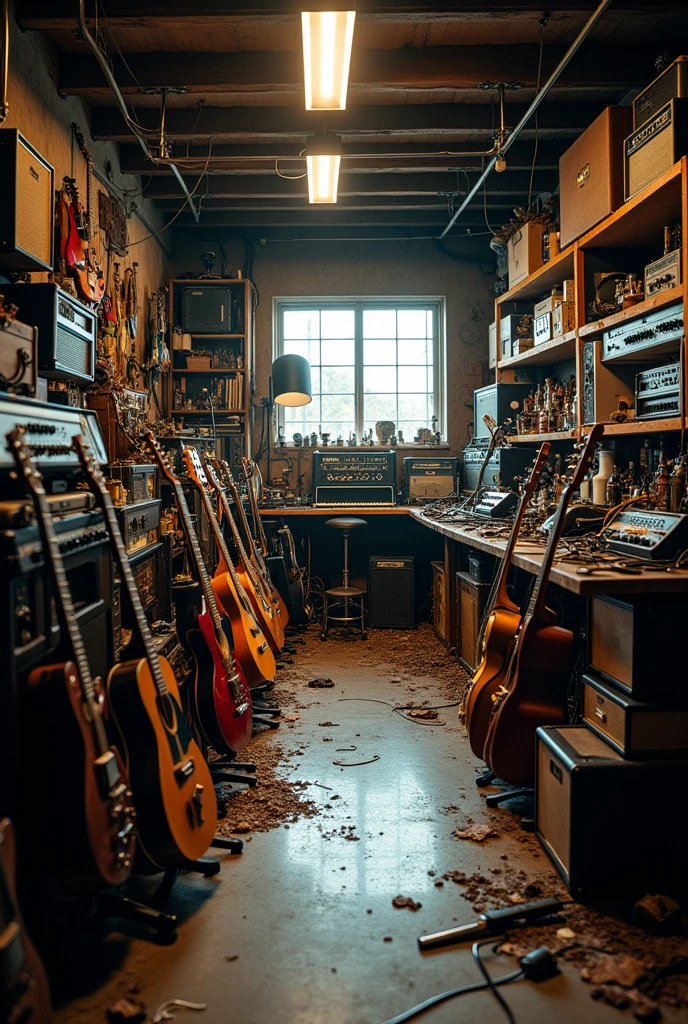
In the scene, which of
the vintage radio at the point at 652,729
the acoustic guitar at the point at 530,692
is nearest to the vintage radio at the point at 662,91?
the acoustic guitar at the point at 530,692

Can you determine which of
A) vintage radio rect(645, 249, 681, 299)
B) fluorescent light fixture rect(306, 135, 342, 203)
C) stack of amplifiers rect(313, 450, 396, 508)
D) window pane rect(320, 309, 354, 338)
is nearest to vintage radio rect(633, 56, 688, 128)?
vintage radio rect(645, 249, 681, 299)

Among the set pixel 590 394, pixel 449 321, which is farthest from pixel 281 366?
pixel 590 394

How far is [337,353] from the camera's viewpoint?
729 centimetres

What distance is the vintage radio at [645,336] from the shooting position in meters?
3.03

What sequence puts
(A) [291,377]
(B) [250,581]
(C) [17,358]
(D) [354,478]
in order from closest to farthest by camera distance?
(C) [17,358] → (B) [250,581] → (A) [291,377] → (D) [354,478]

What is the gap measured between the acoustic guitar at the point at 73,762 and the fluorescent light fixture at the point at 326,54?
7.34 feet

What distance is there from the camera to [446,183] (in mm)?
5906

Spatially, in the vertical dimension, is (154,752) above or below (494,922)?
above

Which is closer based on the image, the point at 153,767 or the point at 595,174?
the point at 153,767

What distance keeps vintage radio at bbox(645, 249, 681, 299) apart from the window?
405 cm

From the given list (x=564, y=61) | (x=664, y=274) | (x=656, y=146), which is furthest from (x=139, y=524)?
(x=564, y=61)

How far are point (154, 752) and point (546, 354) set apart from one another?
4.04m

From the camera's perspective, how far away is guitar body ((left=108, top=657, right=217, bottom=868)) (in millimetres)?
1945

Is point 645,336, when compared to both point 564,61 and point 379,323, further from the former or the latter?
point 379,323
